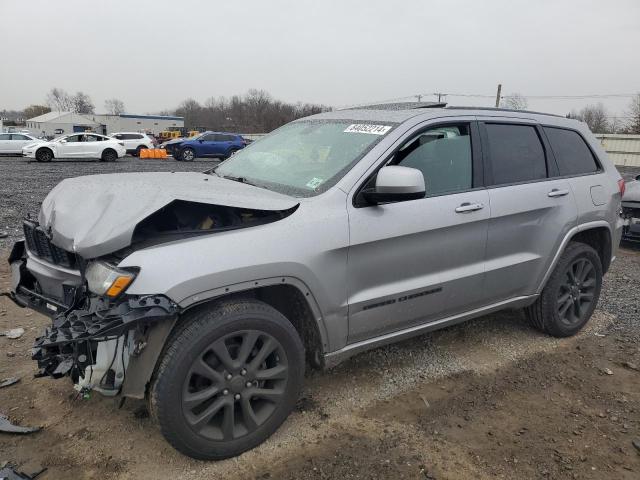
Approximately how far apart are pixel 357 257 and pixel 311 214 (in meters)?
0.38

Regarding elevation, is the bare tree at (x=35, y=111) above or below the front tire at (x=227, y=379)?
above

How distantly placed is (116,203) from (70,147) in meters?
24.1

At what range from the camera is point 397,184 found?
2.74 meters

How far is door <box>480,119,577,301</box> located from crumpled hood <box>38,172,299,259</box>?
5.29 feet

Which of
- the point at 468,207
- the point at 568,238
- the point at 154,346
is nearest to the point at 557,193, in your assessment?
the point at 568,238

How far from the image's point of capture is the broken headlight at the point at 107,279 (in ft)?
7.51

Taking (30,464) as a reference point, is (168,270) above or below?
above

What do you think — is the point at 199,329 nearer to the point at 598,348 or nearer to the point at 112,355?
the point at 112,355

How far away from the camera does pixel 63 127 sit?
85.3 m

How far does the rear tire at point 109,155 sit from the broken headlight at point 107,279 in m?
24.3

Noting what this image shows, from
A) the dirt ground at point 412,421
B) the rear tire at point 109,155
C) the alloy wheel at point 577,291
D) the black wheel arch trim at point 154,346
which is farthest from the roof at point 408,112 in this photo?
the rear tire at point 109,155

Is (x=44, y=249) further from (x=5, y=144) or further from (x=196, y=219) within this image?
(x=5, y=144)

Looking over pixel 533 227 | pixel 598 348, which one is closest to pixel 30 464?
pixel 533 227

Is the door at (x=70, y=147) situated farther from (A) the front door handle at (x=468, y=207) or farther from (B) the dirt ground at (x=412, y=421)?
(A) the front door handle at (x=468, y=207)
